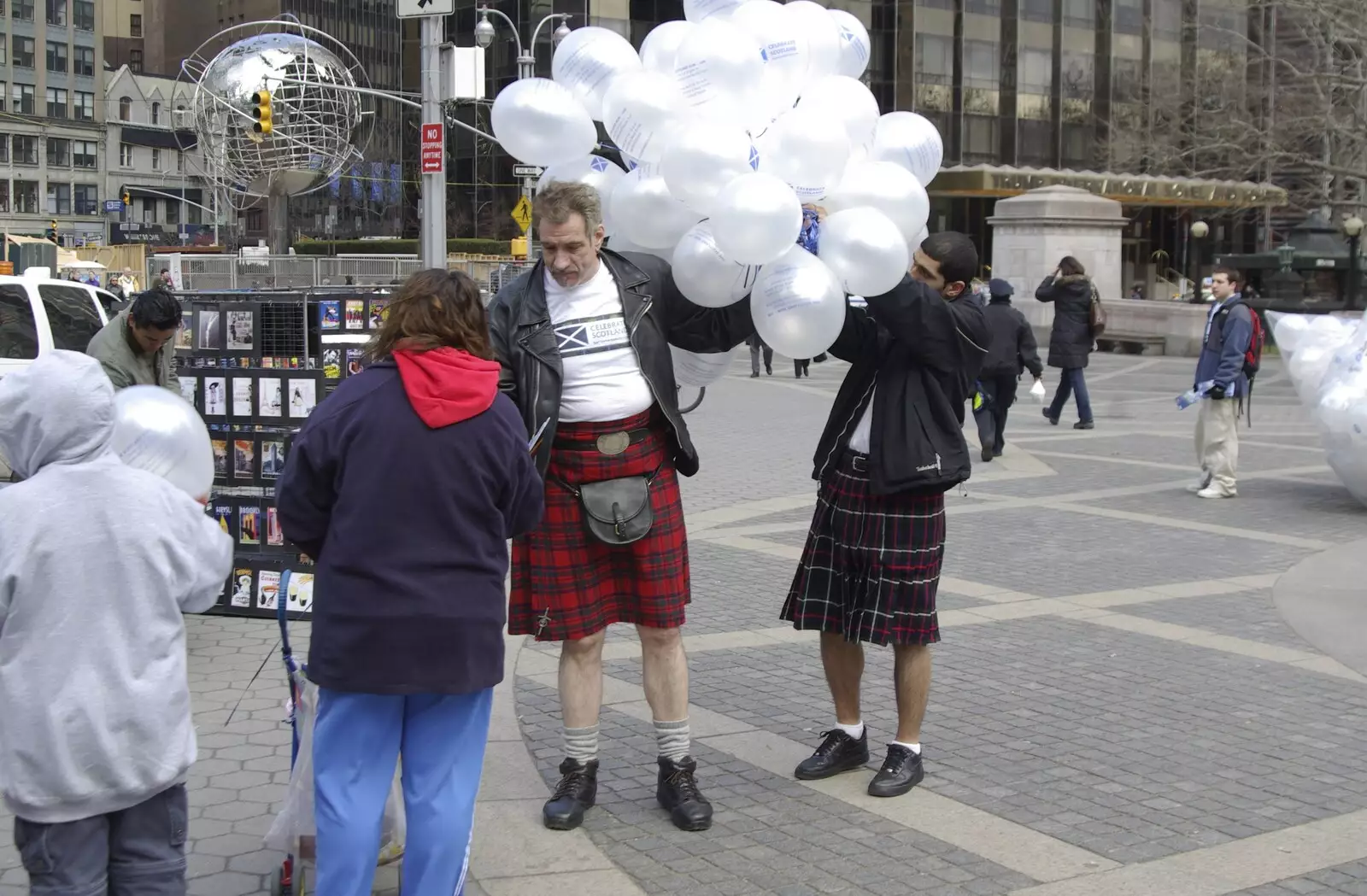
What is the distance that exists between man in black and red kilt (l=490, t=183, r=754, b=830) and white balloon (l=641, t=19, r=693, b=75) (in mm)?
565

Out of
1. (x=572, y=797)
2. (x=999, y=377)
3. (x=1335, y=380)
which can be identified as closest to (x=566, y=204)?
(x=572, y=797)

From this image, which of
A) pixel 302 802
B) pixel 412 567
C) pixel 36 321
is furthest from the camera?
pixel 36 321

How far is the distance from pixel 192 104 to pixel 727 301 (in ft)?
71.3

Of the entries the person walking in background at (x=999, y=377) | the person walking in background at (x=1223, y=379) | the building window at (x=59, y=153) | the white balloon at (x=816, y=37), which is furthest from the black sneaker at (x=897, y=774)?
the building window at (x=59, y=153)

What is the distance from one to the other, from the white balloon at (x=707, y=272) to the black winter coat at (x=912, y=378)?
41 centimetres

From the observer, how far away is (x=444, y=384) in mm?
3346

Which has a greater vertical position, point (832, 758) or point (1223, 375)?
point (1223, 375)

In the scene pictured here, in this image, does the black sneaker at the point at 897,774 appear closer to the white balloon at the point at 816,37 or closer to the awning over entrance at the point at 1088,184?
the white balloon at the point at 816,37

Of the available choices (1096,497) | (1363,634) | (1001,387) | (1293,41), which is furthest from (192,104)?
(1293,41)

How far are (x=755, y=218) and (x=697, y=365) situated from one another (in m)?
0.84

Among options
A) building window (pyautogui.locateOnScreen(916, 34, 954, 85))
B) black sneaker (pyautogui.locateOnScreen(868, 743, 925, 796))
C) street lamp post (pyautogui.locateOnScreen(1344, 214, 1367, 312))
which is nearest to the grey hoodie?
black sneaker (pyautogui.locateOnScreen(868, 743, 925, 796))

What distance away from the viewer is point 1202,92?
126 feet

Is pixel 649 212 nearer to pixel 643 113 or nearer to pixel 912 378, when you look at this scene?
pixel 643 113

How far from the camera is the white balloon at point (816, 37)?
15.0 feet
